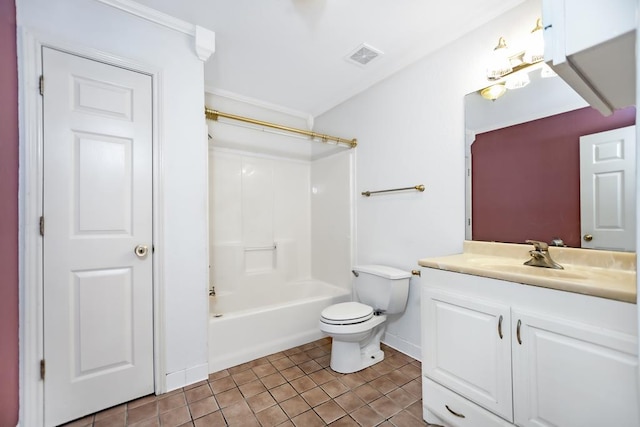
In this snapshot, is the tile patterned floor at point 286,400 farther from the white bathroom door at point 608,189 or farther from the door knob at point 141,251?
the white bathroom door at point 608,189

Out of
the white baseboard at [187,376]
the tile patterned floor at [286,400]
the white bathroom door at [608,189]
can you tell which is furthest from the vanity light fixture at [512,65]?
the white baseboard at [187,376]

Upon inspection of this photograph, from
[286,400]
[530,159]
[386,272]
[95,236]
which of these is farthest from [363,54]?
[286,400]

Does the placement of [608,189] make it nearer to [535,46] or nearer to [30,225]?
[535,46]

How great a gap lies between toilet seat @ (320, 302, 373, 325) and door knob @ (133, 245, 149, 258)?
3.97ft

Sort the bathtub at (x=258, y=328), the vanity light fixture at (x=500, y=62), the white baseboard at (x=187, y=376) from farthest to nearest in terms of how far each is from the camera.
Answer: the bathtub at (x=258, y=328) → the white baseboard at (x=187, y=376) → the vanity light fixture at (x=500, y=62)

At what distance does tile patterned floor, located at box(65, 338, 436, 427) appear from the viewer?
1448 mm

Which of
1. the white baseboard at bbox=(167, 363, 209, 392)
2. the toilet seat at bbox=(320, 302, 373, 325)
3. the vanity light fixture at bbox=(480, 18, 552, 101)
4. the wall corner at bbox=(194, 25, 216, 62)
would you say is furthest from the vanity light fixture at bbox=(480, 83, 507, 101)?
the white baseboard at bbox=(167, 363, 209, 392)

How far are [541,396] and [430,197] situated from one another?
1274 mm

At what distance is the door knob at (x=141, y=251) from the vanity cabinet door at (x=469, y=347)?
1.64 metres

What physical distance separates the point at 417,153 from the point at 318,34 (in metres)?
1.11

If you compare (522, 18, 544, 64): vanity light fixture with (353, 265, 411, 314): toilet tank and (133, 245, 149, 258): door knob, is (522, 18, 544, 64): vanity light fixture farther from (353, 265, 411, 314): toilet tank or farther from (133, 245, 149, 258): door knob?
(133, 245, 149, 258): door knob

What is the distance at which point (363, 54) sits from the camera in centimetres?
212

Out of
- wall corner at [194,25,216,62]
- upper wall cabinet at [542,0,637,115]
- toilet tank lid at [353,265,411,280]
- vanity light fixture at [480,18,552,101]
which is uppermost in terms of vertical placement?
wall corner at [194,25,216,62]

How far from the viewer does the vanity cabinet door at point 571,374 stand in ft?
2.88
